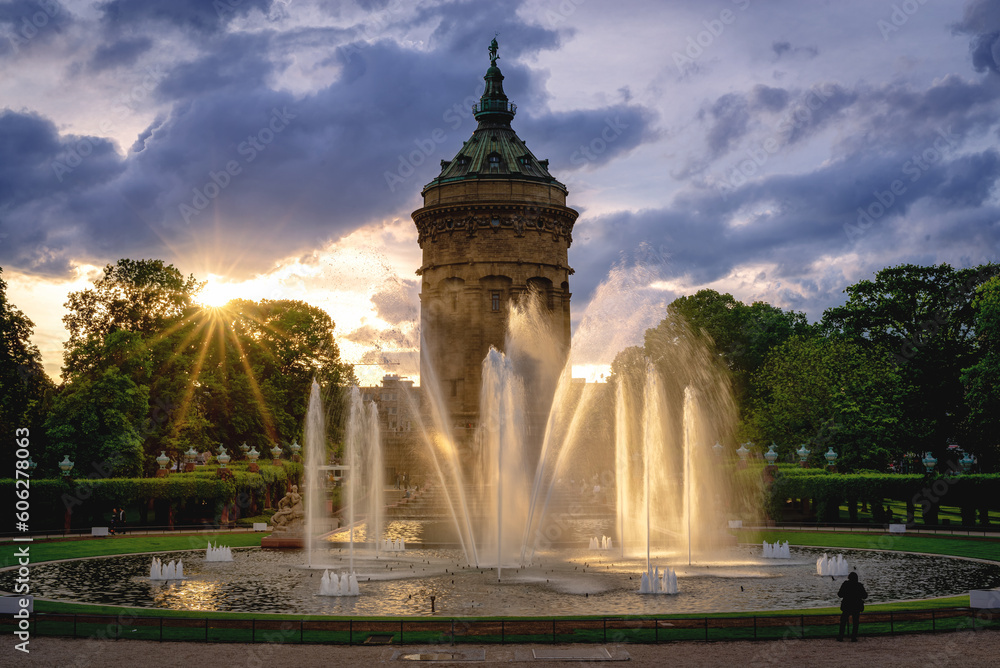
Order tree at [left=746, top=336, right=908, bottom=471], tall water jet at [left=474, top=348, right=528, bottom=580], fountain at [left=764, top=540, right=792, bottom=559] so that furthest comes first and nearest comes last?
tree at [left=746, top=336, right=908, bottom=471], tall water jet at [left=474, top=348, right=528, bottom=580], fountain at [left=764, top=540, right=792, bottom=559]

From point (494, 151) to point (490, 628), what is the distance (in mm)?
67829

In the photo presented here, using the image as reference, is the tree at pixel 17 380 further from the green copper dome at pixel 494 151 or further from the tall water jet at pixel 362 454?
the green copper dome at pixel 494 151

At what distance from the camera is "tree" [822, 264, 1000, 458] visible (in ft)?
193

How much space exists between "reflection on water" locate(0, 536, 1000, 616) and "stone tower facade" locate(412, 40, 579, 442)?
4574 cm

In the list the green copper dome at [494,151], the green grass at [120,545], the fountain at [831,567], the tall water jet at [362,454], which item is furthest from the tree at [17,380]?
the fountain at [831,567]

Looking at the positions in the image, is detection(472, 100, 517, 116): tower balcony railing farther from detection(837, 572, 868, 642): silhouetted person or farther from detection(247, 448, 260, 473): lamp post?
detection(837, 572, 868, 642): silhouetted person

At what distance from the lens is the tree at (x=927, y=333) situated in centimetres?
5894

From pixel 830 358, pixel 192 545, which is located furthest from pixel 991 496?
pixel 192 545

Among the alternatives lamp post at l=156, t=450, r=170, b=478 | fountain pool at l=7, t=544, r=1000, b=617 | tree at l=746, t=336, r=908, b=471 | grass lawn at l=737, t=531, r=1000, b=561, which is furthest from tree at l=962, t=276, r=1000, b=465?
lamp post at l=156, t=450, r=170, b=478

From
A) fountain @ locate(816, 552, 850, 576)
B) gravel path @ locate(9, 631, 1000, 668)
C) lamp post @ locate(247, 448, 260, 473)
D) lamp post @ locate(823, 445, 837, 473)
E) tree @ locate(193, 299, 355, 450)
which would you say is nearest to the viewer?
gravel path @ locate(9, 631, 1000, 668)

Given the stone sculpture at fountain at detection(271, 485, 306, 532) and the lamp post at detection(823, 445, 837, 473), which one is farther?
the lamp post at detection(823, 445, 837, 473)

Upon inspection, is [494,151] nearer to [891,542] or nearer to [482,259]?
[482,259]

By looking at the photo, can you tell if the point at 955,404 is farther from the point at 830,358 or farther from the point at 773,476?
the point at 773,476

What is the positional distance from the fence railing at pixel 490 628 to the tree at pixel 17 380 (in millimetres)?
34965
